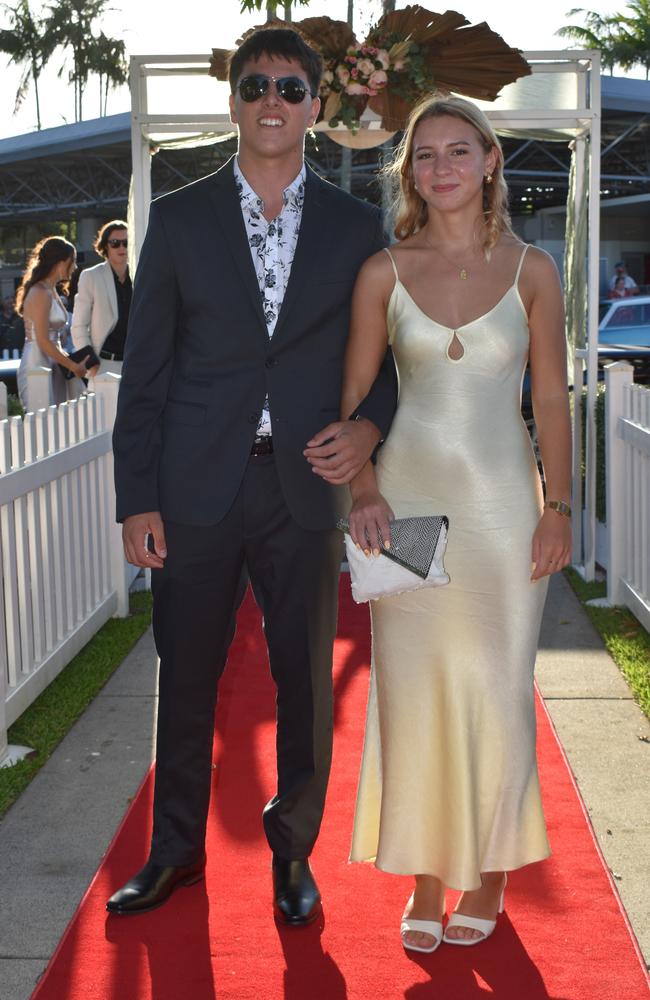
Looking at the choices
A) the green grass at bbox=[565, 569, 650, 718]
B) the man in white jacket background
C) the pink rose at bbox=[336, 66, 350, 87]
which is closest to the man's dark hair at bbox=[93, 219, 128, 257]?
the man in white jacket background

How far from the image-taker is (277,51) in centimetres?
318

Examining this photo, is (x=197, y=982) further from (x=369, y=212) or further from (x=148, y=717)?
(x=148, y=717)

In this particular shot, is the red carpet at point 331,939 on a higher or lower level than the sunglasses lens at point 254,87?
lower

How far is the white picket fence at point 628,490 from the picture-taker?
6316 mm

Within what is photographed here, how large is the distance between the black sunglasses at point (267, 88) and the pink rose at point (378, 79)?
13.0 feet

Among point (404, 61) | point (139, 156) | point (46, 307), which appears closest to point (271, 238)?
point (404, 61)

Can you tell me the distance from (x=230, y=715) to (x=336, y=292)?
246 cm

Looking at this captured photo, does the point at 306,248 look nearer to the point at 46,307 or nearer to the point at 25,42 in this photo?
the point at 46,307

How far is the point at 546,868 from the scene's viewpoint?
3721 millimetres

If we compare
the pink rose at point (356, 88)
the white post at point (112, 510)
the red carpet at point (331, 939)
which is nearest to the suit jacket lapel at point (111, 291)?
the white post at point (112, 510)

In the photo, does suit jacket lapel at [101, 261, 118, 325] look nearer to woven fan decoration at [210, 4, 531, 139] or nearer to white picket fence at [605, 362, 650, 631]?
woven fan decoration at [210, 4, 531, 139]

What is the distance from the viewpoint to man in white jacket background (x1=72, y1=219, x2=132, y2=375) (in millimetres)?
9273

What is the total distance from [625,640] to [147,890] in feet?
11.7

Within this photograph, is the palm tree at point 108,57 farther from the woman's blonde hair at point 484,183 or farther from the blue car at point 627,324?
the woman's blonde hair at point 484,183
